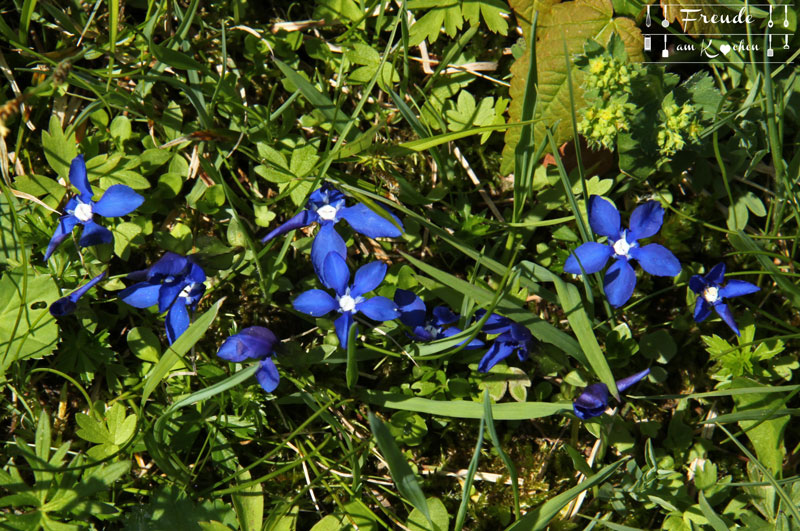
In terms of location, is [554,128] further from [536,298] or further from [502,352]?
[502,352]

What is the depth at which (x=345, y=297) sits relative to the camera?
2842 millimetres

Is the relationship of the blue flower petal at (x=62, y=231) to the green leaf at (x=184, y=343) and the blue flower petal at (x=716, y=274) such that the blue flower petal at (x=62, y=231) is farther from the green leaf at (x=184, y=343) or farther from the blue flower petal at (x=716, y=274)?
the blue flower petal at (x=716, y=274)

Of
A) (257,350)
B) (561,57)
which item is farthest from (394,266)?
(561,57)

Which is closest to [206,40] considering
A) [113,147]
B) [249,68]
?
[249,68]

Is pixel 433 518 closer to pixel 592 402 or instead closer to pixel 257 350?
pixel 592 402

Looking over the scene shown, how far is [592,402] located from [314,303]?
4.27 ft

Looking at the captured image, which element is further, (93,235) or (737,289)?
(737,289)

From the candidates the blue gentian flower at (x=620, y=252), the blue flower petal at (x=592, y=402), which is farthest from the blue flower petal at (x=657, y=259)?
the blue flower petal at (x=592, y=402)

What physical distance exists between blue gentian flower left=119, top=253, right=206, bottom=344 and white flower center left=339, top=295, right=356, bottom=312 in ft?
2.09

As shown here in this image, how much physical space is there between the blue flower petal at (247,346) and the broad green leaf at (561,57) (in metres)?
1.45

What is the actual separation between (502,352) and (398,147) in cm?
108

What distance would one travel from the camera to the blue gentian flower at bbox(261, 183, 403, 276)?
2838 millimetres

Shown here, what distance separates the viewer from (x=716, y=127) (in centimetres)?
299

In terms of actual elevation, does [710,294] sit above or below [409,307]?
below
